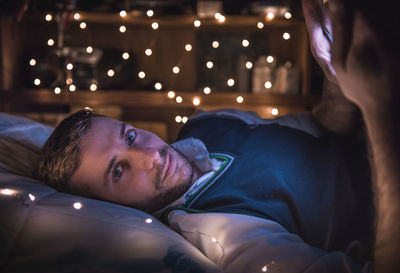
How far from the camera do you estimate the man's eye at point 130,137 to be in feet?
3.88

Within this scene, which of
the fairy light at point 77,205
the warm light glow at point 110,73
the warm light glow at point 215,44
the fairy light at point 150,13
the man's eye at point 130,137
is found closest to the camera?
the fairy light at point 77,205

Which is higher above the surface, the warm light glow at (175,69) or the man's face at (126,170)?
the warm light glow at (175,69)

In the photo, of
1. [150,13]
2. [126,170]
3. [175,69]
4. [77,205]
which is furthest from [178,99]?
[77,205]

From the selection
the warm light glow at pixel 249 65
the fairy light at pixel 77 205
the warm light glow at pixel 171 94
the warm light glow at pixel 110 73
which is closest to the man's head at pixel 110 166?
the fairy light at pixel 77 205

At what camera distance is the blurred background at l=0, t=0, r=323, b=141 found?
2.35m

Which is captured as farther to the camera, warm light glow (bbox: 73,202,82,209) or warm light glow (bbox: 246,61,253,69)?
warm light glow (bbox: 246,61,253,69)

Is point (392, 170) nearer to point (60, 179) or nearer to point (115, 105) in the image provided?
point (60, 179)

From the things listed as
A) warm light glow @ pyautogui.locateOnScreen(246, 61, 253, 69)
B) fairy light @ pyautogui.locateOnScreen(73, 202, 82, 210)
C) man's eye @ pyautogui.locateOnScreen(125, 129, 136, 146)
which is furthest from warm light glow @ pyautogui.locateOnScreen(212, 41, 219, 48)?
fairy light @ pyautogui.locateOnScreen(73, 202, 82, 210)

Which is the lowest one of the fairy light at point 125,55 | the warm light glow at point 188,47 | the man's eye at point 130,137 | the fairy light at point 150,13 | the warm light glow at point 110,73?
the man's eye at point 130,137

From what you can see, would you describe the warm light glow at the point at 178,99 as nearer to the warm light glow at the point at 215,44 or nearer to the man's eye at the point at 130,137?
the warm light glow at the point at 215,44

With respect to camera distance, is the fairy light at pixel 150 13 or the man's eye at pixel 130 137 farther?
the fairy light at pixel 150 13

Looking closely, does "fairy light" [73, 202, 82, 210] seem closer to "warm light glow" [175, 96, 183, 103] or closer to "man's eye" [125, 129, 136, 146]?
"man's eye" [125, 129, 136, 146]

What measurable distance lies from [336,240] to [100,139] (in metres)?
0.77

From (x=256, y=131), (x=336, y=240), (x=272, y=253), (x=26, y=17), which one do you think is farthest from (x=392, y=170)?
(x=26, y=17)
